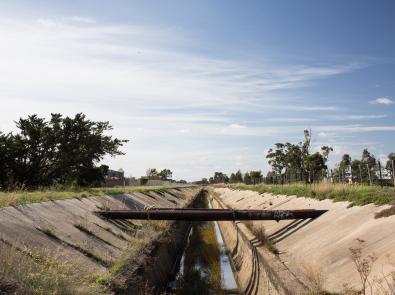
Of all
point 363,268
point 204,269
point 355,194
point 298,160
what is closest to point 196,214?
point 204,269

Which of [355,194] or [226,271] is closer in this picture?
[355,194]

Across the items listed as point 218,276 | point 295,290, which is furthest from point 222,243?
point 295,290

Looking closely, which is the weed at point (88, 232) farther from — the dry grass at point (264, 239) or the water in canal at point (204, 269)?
the dry grass at point (264, 239)

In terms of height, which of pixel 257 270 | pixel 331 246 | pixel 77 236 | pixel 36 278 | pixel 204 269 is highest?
pixel 77 236

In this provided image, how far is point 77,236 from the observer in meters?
12.4

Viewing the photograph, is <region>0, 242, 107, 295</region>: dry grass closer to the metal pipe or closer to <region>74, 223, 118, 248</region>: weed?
<region>74, 223, 118, 248</region>: weed

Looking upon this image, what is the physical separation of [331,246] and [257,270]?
315 cm

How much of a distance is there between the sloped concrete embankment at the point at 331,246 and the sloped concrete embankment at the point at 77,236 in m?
3.26

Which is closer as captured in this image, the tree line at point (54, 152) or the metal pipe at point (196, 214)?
the metal pipe at point (196, 214)

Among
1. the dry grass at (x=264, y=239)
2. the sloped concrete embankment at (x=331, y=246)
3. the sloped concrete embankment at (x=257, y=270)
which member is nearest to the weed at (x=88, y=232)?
the sloped concrete embankment at (x=257, y=270)

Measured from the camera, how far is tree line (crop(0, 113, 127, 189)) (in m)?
31.8

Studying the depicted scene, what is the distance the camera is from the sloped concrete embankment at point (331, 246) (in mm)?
9586

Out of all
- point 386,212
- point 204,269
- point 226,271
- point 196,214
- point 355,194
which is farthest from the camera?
point 226,271

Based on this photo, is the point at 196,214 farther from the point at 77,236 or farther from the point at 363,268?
the point at 363,268
